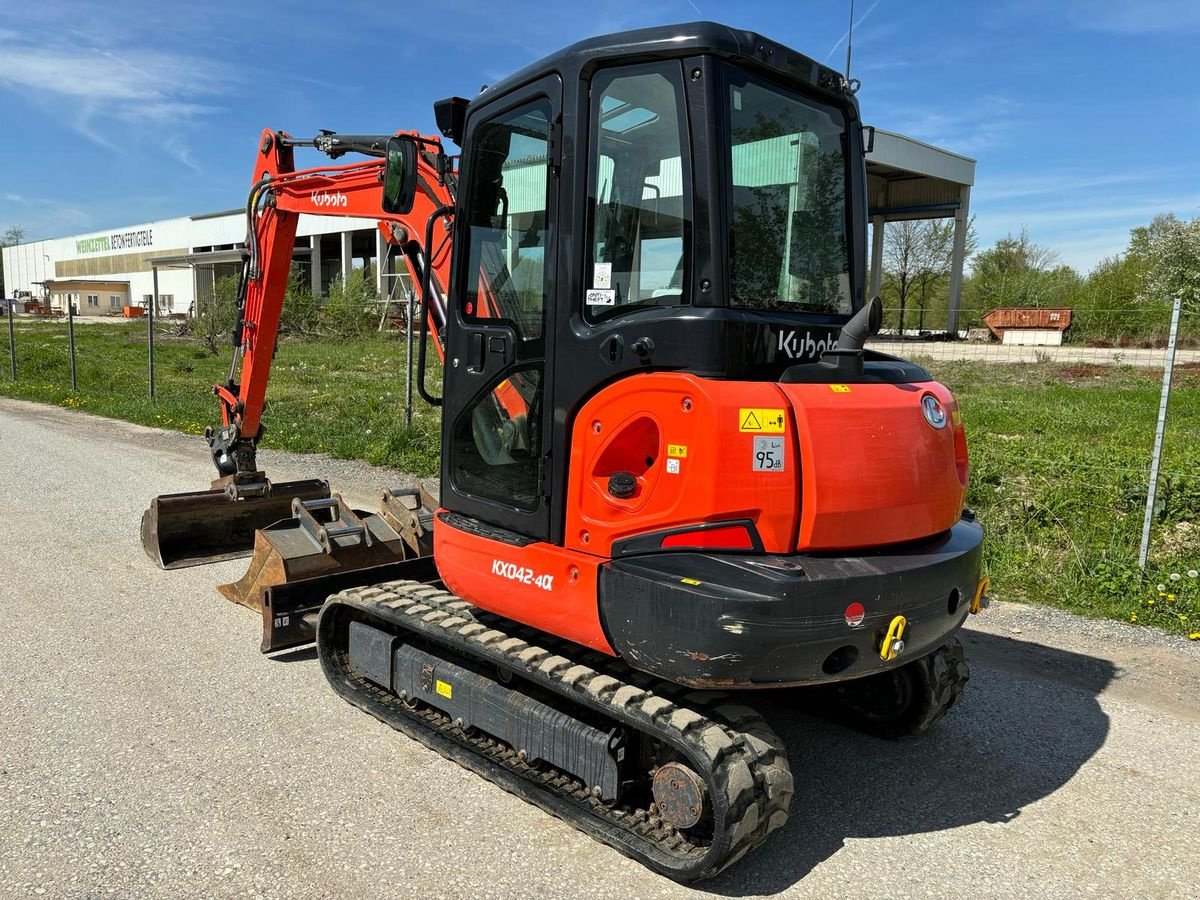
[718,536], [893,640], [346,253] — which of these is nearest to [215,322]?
[346,253]

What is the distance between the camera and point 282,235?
619 cm

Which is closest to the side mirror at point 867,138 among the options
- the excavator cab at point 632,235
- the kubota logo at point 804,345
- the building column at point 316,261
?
the excavator cab at point 632,235

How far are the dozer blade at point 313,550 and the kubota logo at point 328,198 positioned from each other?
191cm

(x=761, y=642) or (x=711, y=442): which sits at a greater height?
(x=711, y=442)

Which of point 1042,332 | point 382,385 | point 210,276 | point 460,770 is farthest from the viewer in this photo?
point 210,276

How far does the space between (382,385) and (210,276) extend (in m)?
53.4

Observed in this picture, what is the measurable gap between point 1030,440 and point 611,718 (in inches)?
347

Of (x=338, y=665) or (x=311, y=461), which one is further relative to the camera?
(x=311, y=461)

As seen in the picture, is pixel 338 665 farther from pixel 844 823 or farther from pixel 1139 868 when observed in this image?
pixel 1139 868

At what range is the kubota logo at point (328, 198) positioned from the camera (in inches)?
215

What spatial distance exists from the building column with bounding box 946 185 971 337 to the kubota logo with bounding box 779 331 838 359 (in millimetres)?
40343

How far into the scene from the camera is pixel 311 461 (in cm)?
1095

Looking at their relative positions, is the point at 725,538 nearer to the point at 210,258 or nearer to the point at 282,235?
the point at 282,235

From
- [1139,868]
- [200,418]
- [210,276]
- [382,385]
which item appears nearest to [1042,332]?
[382,385]
